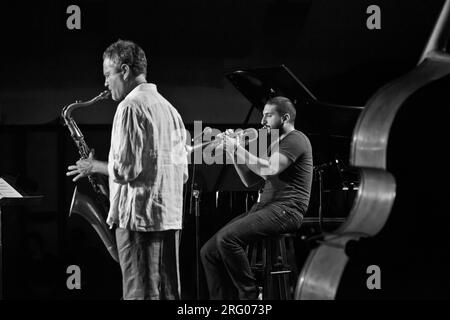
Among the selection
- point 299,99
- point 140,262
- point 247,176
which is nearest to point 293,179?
point 247,176

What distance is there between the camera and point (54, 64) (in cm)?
395

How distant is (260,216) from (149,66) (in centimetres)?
151

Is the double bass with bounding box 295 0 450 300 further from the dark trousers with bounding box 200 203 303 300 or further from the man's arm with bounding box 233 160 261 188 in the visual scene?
the man's arm with bounding box 233 160 261 188

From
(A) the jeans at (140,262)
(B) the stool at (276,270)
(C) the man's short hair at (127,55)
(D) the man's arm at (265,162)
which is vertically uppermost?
(C) the man's short hair at (127,55)

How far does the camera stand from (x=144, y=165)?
262 cm

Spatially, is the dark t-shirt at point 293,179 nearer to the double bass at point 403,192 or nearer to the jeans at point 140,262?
the jeans at point 140,262

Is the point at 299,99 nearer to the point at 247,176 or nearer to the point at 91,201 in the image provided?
the point at 247,176

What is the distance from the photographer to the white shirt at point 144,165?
8.43ft

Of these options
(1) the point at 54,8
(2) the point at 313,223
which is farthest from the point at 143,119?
(1) the point at 54,8

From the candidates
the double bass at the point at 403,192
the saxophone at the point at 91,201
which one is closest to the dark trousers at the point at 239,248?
the saxophone at the point at 91,201

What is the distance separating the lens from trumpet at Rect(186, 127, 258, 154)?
3260mm

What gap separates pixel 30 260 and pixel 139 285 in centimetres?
160

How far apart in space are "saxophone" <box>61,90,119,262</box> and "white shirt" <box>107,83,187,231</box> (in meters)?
1.06

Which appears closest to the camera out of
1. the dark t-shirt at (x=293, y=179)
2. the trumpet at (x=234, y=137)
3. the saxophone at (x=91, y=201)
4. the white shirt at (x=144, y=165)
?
the white shirt at (x=144, y=165)
